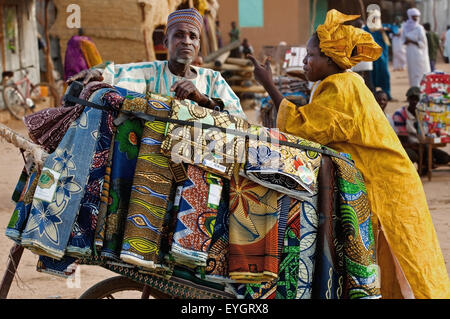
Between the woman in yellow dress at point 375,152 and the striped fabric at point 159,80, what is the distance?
224mm

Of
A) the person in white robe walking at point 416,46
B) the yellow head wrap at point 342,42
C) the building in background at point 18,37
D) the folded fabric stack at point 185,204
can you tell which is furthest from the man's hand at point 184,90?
the person in white robe walking at point 416,46

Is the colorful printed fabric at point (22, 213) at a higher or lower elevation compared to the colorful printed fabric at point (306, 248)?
higher

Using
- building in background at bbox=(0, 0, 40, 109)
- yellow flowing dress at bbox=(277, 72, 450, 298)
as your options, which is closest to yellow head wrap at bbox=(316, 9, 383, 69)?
yellow flowing dress at bbox=(277, 72, 450, 298)

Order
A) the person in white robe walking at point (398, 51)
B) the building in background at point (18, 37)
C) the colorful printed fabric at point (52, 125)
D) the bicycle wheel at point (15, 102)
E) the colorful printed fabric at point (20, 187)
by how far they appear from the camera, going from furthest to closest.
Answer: the person in white robe walking at point (398, 51) → the building in background at point (18, 37) → the bicycle wheel at point (15, 102) → the colorful printed fabric at point (20, 187) → the colorful printed fabric at point (52, 125)

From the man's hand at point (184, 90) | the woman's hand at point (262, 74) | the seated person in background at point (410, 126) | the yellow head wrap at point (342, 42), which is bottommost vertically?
the seated person in background at point (410, 126)

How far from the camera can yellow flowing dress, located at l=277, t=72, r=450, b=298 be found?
2.94m

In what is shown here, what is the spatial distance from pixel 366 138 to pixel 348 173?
340mm

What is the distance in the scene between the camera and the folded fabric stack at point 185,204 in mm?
2420

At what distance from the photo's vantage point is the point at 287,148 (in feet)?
8.45

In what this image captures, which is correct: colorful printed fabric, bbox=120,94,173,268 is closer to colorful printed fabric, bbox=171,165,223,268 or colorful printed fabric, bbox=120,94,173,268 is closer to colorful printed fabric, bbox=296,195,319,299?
colorful printed fabric, bbox=171,165,223,268

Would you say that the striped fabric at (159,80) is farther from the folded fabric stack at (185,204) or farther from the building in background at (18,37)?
the building in background at (18,37)

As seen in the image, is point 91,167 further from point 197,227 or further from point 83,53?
point 83,53

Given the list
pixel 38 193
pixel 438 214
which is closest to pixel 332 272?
pixel 38 193

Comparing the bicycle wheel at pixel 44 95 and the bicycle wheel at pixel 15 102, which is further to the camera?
the bicycle wheel at pixel 44 95
